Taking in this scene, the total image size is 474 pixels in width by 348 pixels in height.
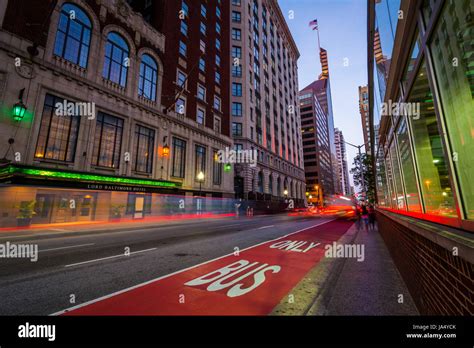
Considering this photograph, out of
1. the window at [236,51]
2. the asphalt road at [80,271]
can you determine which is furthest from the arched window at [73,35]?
the window at [236,51]

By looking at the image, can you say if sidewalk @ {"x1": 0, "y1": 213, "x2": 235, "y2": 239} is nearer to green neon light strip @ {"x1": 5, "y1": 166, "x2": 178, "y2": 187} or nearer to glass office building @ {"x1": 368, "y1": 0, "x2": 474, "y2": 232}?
green neon light strip @ {"x1": 5, "y1": 166, "x2": 178, "y2": 187}

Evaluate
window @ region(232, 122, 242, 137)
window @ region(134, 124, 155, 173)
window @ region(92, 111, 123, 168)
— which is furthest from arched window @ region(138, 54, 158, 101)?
window @ region(232, 122, 242, 137)

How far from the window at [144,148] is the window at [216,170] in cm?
1048

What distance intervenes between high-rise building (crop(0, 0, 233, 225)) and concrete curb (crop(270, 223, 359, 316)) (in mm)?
17715

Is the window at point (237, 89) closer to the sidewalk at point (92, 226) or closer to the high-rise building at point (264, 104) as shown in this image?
the high-rise building at point (264, 104)

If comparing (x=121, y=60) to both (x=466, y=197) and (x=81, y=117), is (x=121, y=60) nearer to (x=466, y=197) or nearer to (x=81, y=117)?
(x=81, y=117)

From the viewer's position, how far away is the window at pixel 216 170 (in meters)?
31.8

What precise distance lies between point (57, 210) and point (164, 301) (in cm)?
1786

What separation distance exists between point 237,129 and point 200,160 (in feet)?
44.9

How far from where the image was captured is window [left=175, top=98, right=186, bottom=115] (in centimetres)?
2719
